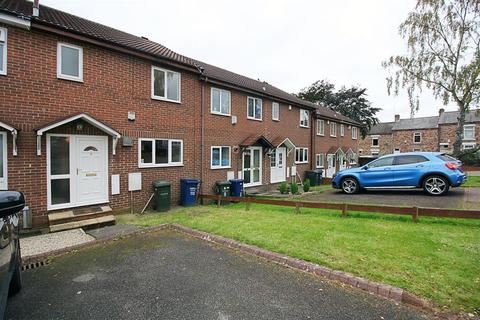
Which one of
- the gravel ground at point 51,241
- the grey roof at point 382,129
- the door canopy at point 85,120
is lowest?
the gravel ground at point 51,241

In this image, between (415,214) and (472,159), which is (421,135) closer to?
(472,159)

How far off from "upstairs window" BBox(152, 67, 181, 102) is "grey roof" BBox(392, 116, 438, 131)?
44.1m

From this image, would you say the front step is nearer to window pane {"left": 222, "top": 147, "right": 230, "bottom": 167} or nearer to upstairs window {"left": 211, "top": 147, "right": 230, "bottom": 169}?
upstairs window {"left": 211, "top": 147, "right": 230, "bottom": 169}

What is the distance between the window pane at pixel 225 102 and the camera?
1282 centimetres

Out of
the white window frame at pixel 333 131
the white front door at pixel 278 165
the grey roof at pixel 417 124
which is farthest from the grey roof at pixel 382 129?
the white front door at pixel 278 165

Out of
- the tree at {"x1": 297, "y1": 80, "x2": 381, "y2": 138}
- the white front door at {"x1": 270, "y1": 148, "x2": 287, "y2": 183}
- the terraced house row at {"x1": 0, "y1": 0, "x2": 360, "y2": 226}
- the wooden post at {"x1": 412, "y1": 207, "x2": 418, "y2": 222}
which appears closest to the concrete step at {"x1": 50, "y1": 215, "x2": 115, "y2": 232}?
the terraced house row at {"x1": 0, "y1": 0, "x2": 360, "y2": 226}

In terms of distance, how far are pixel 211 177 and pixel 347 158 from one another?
60.8ft

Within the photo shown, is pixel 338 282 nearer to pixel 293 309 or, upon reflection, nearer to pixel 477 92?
pixel 293 309

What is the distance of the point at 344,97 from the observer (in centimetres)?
4403

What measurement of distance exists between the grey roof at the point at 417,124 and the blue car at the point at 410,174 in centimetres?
3693

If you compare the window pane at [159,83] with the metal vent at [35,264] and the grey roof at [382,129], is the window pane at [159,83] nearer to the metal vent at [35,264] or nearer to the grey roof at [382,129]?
the metal vent at [35,264]

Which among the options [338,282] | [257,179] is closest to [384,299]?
[338,282]

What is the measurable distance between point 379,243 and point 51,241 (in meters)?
7.14

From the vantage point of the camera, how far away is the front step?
6934 mm
